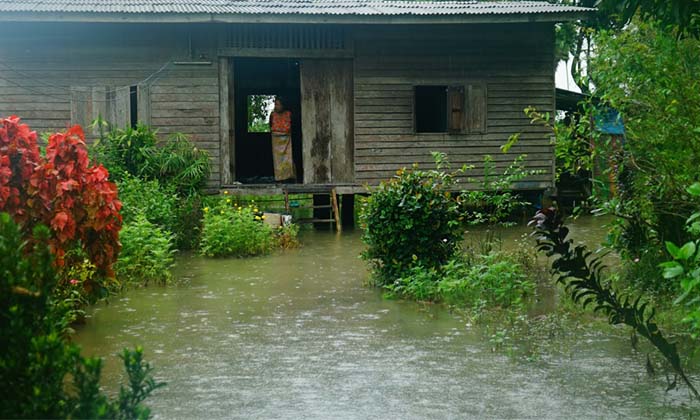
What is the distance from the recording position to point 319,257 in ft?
45.1

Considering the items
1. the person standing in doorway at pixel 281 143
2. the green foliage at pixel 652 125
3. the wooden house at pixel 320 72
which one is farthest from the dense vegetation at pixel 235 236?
the green foliage at pixel 652 125

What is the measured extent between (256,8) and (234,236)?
16.7 feet

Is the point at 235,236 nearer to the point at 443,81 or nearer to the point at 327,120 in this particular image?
the point at 327,120

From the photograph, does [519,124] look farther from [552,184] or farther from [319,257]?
[319,257]

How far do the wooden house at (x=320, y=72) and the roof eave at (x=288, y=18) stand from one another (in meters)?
0.03

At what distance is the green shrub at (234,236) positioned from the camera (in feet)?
44.9

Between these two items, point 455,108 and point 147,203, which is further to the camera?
point 455,108

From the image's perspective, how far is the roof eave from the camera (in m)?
15.8

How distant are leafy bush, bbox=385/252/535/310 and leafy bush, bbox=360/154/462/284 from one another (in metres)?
0.37

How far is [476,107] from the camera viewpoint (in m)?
18.3

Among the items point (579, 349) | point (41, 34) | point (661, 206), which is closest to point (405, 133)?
point (41, 34)

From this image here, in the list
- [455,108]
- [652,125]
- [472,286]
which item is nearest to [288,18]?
[455,108]

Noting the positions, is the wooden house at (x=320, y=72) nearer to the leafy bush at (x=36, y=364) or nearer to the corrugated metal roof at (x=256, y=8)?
the corrugated metal roof at (x=256, y=8)

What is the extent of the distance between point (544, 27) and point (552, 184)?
10.4ft
